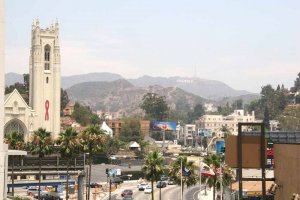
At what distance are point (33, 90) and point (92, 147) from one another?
88.5 m

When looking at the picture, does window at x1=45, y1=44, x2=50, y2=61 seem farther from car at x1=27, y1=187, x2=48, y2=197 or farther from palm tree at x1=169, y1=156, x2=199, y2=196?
palm tree at x1=169, y1=156, x2=199, y2=196

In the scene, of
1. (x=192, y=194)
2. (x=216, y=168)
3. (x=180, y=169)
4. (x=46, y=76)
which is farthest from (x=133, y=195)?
(x=46, y=76)

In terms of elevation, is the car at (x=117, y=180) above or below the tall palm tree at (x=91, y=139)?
below

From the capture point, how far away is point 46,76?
580 ft

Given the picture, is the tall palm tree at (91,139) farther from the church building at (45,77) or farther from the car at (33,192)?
the church building at (45,77)

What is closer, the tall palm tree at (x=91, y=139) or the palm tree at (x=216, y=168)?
the palm tree at (x=216, y=168)

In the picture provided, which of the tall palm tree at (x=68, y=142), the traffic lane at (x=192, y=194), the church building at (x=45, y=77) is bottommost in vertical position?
the traffic lane at (x=192, y=194)

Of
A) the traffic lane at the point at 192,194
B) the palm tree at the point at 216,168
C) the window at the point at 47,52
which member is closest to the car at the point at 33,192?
the traffic lane at the point at 192,194

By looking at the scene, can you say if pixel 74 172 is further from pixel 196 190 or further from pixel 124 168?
pixel 124 168

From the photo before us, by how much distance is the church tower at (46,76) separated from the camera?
17412 centimetres

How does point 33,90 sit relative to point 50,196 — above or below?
above

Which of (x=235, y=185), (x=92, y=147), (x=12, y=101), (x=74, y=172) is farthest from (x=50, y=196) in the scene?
(x=12, y=101)

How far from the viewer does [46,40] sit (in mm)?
177375

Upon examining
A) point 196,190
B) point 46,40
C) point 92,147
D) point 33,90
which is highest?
point 46,40
